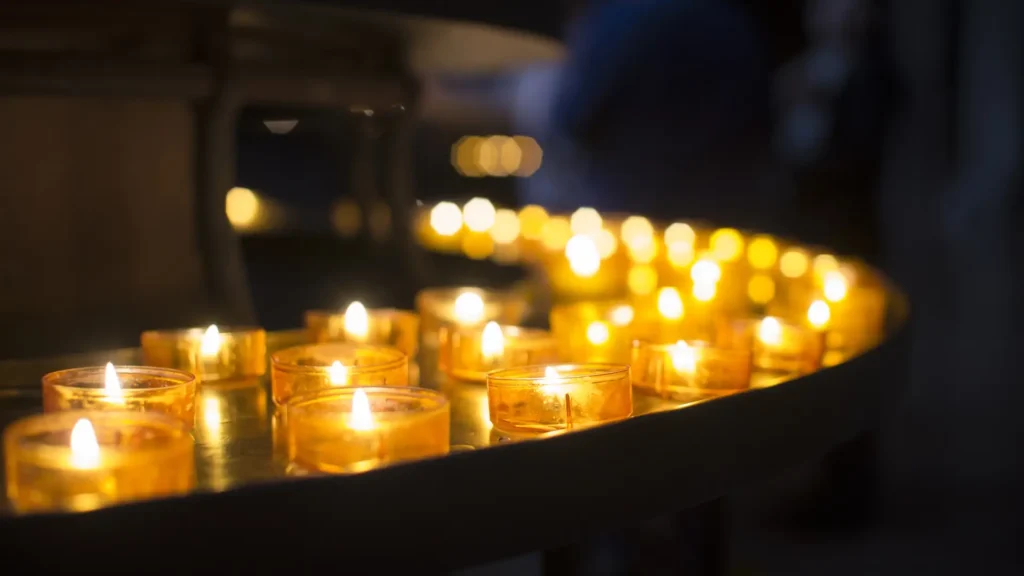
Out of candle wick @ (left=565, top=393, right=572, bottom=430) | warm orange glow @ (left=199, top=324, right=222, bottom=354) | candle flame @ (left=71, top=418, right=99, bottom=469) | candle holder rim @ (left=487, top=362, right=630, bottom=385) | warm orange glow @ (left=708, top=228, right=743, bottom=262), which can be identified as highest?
warm orange glow @ (left=708, top=228, right=743, bottom=262)

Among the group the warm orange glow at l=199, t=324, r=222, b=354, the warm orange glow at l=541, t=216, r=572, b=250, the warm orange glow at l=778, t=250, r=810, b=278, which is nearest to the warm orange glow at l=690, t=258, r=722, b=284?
the warm orange glow at l=778, t=250, r=810, b=278

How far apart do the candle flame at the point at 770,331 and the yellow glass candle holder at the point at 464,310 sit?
407 mm

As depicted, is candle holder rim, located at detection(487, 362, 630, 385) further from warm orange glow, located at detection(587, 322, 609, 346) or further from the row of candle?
warm orange glow, located at detection(587, 322, 609, 346)

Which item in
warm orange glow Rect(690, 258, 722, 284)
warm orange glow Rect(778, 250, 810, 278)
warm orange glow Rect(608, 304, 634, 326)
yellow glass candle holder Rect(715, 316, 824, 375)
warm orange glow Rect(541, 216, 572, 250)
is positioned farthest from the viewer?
warm orange glow Rect(541, 216, 572, 250)

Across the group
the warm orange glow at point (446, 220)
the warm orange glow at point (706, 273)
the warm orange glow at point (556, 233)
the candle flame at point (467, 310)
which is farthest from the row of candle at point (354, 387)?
the warm orange glow at point (446, 220)

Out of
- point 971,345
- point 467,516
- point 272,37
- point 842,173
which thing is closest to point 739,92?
point 842,173

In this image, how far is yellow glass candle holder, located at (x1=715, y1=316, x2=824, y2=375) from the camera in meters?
1.24

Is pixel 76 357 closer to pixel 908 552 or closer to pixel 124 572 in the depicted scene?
pixel 124 572

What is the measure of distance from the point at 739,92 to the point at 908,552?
2.23 meters

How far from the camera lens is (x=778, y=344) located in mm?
1275

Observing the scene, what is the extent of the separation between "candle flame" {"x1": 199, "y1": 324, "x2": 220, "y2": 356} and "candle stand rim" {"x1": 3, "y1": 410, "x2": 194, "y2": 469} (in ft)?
1.03

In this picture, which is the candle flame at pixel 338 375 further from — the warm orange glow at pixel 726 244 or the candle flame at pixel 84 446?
the warm orange glow at pixel 726 244

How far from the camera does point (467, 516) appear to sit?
2.52ft

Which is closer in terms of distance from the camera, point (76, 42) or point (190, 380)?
point (190, 380)
